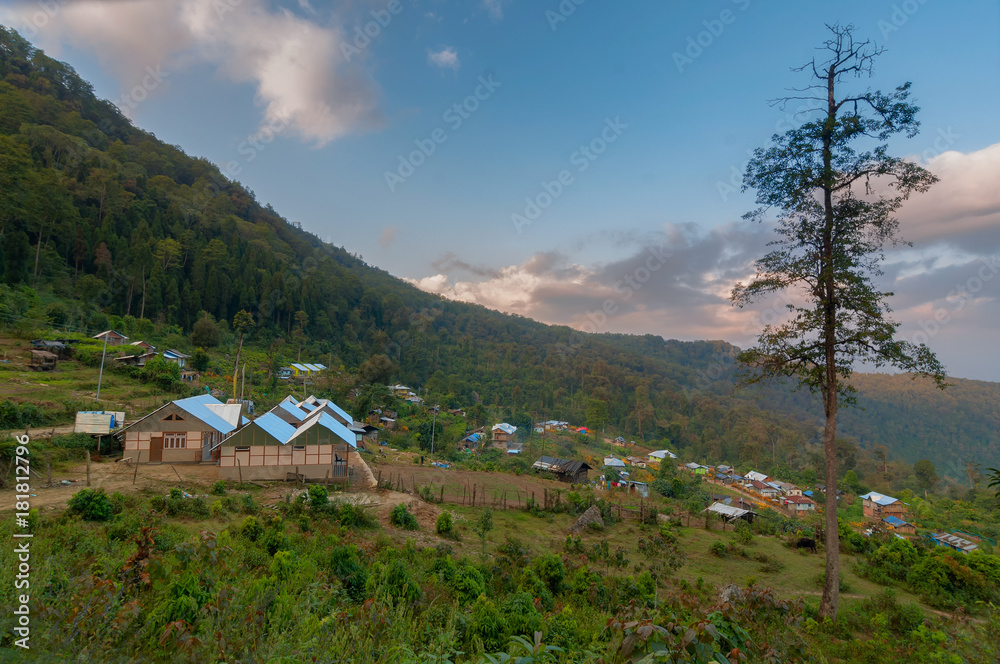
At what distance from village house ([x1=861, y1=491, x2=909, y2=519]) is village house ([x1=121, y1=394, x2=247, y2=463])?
46151 mm

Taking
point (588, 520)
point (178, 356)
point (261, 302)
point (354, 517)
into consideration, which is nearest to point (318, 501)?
point (354, 517)

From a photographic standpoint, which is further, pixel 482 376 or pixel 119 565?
pixel 482 376

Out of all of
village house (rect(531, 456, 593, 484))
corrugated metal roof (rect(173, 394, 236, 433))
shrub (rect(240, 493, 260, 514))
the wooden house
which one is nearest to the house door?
corrugated metal roof (rect(173, 394, 236, 433))

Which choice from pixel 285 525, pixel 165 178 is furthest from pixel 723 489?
pixel 165 178

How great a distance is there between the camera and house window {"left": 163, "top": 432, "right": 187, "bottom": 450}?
15.7 meters

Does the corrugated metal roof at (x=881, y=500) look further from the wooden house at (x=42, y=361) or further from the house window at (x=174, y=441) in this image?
the wooden house at (x=42, y=361)

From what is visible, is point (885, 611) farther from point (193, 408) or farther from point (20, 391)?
point (20, 391)

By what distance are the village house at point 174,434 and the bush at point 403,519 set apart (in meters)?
9.54

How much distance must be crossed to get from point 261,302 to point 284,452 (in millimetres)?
43850

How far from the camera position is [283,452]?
51.4 feet

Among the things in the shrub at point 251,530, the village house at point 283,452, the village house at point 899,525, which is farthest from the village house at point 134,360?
the village house at point 899,525

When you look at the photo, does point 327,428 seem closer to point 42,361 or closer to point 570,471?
point 42,361

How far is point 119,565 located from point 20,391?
846 inches

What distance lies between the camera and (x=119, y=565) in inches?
167
